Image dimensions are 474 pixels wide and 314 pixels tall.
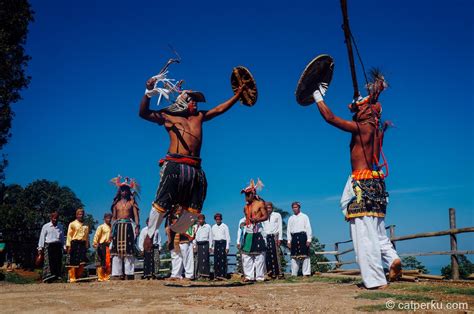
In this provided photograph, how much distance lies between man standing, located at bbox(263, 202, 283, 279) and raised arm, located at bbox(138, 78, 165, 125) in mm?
5355

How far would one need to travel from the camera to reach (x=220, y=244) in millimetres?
13086

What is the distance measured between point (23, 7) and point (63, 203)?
2679 cm

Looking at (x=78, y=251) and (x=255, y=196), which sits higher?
(x=255, y=196)

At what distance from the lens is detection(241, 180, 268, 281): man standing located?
9539mm

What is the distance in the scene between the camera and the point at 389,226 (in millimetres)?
11812

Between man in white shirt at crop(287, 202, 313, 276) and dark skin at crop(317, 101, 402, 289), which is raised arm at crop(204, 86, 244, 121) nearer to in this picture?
dark skin at crop(317, 101, 402, 289)

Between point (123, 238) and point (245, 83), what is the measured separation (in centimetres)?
548

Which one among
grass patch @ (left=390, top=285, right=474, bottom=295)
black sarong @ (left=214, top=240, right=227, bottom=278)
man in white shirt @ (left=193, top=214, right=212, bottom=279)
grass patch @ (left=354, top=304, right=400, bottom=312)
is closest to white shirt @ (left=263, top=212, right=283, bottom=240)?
black sarong @ (left=214, top=240, right=227, bottom=278)

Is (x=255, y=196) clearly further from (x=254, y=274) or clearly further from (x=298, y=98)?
(x=298, y=98)

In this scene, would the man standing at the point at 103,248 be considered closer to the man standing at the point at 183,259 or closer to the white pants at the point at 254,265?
the man standing at the point at 183,259

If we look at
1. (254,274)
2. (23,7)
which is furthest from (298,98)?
(23,7)

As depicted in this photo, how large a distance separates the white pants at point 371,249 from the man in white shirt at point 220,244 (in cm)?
717

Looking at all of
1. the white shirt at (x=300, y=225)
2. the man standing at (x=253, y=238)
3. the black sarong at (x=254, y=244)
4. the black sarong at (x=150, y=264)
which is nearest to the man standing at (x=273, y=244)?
the white shirt at (x=300, y=225)

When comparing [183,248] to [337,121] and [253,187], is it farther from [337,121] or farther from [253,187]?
[337,121]
